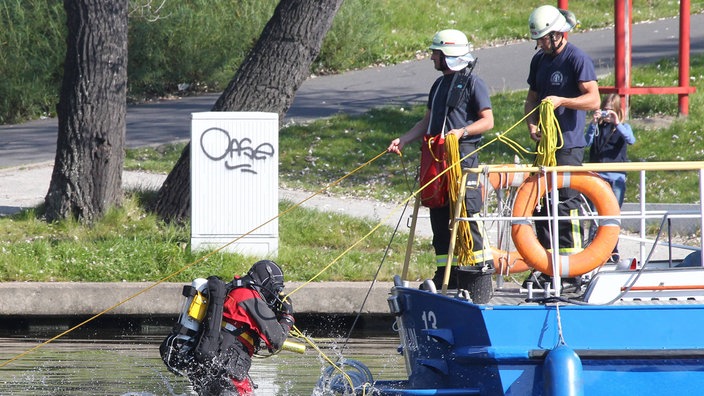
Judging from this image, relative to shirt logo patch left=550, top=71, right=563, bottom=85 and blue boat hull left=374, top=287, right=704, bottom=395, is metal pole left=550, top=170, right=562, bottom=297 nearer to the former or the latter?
blue boat hull left=374, top=287, right=704, bottom=395

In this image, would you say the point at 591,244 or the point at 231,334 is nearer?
the point at 231,334

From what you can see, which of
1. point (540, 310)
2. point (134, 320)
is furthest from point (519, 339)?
point (134, 320)

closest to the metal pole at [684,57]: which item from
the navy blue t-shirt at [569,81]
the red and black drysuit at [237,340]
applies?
the navy blue t-shirt at [569,81]

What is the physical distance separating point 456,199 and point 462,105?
97 centimetres

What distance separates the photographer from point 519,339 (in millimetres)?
5992

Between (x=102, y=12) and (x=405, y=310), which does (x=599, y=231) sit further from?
(x=102, y=12)

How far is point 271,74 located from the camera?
1108 centimetres

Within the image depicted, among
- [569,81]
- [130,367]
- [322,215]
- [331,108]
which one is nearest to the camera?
[569,81]

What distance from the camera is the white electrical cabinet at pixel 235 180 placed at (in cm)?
1005

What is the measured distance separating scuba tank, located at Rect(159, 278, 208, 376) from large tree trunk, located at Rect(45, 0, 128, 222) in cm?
477

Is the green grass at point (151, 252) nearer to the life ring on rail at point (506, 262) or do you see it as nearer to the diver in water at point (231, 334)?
the life ring on rail at point (506, 262)

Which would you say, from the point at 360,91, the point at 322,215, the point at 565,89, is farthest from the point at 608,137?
the point at 360,91

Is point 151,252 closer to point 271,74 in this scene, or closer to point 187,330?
point 271,74

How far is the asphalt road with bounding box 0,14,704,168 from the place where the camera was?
16.0 meters
